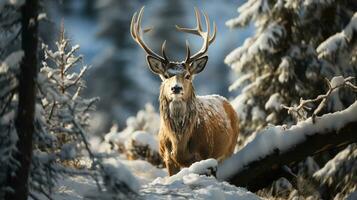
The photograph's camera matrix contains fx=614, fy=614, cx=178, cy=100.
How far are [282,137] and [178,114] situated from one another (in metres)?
2.07

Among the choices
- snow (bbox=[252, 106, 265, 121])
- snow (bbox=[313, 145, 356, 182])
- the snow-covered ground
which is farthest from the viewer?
snow (bbox=[252, 106, 265, 121])

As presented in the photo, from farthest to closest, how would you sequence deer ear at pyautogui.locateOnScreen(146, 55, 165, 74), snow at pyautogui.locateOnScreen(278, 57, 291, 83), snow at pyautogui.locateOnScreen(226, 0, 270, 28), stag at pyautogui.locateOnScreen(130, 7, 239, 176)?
snow at pyautogui.locateOnScreen(226, 0, 270, 28)
snow at pyautogui.locateOnScreen(278, 57, 291, 83)
deer ear at pyautogui.locateOnScreen(146, 55, 165, 74)
stag at pyautogui.locateOnScreen(130, 7, 239, 176)

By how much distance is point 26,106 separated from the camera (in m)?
4.77

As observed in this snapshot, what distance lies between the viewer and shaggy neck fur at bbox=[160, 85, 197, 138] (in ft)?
29.4

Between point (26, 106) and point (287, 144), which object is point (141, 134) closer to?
point (287, 144)

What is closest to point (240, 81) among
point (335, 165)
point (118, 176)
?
point (335, 165)

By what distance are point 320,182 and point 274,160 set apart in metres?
3.69

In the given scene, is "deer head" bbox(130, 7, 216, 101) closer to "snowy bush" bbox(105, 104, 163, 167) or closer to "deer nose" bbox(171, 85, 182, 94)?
"deer nose" bbox(171, 85, 182, 94)

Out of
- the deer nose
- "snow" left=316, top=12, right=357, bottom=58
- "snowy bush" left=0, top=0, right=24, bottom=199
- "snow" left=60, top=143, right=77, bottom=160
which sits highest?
"snow" left=316, top=12, right=357, bottom=58

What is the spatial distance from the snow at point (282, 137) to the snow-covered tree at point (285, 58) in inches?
159

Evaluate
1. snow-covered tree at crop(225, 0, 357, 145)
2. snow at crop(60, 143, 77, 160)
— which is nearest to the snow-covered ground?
snow at crop(60, 143, 77, 160)

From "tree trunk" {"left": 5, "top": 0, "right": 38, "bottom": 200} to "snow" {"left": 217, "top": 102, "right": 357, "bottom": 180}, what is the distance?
3.14 metres

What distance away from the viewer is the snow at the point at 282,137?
7.35 metres

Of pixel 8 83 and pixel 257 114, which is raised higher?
pixel 257 114
